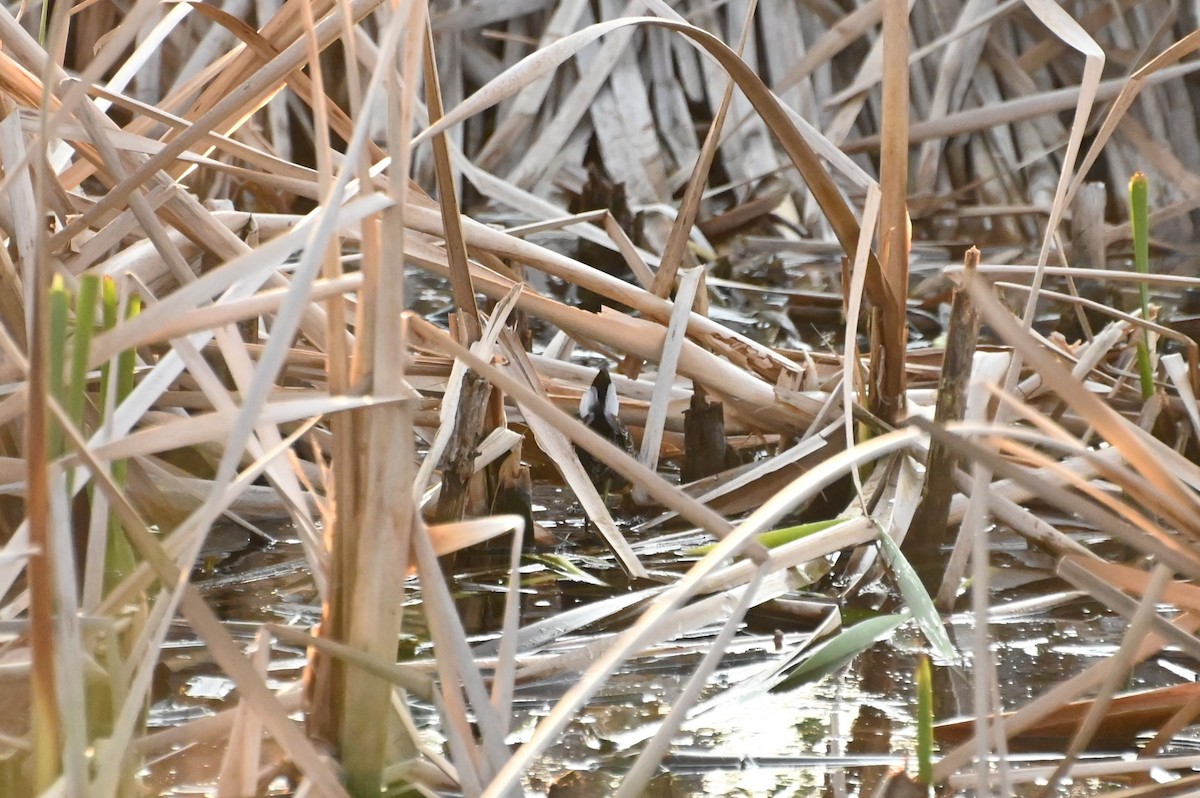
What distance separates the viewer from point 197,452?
1278 millimetres

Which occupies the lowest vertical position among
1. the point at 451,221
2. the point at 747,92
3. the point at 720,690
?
the point at 720,690

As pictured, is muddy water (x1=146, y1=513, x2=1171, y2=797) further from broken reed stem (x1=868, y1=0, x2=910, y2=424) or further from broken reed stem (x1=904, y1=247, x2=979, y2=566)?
broken reed stem (x1=868, y1=0, x2=910, y2=424)

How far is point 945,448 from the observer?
1141 mm

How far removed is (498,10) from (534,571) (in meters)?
2.48

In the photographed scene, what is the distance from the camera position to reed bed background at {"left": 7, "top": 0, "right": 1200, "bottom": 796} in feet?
2.07

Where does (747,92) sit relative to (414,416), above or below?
above

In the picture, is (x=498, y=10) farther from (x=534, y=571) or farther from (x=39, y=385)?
(x=39, y=385)

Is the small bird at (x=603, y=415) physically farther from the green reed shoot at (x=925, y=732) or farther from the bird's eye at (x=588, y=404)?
the green reed shoot at (x=925, y=732)

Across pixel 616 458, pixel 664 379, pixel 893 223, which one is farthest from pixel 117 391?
pixel 893 223

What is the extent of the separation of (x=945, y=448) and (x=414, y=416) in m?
0.47

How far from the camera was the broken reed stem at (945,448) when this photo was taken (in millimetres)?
1138

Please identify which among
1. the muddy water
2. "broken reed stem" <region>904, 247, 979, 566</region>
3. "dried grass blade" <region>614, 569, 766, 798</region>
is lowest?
the muddy water

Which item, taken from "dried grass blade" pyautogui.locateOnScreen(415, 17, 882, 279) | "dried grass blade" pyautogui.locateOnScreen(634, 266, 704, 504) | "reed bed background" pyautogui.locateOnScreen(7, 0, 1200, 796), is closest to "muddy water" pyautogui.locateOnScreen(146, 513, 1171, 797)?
"reed bed background" pyautogui.locateOnScreen(7, 0, 1200, 796)

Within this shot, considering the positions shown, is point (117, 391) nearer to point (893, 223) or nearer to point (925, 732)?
point (925, 732)
